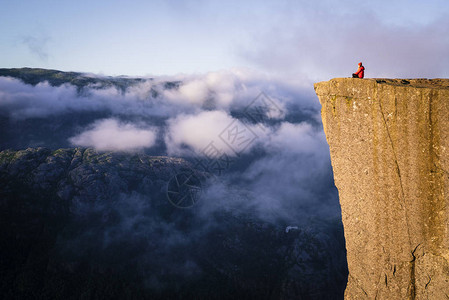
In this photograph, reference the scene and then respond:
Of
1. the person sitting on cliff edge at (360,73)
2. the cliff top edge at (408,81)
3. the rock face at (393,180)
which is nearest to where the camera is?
the rock face at (393,180)

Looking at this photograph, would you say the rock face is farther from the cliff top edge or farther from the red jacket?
the red jacket

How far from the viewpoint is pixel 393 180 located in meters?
14.4

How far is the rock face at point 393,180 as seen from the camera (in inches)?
509

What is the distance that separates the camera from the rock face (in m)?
12.9

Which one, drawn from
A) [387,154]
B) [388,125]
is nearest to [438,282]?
[387,154]

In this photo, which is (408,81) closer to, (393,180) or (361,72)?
(361,72)

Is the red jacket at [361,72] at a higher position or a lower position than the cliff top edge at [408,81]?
higher

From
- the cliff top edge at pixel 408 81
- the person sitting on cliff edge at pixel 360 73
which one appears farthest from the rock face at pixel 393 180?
the person sitting on cliff edge at pixel 360 73

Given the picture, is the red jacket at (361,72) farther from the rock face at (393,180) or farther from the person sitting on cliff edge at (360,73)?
the rock face at (393,180)

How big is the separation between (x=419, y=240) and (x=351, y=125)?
306 inches

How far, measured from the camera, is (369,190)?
15.7m

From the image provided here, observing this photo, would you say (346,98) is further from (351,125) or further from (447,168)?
(447,168)

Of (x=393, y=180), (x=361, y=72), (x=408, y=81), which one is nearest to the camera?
(x=393, y=180)

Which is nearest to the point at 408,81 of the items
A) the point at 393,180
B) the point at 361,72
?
the point at 361,72
